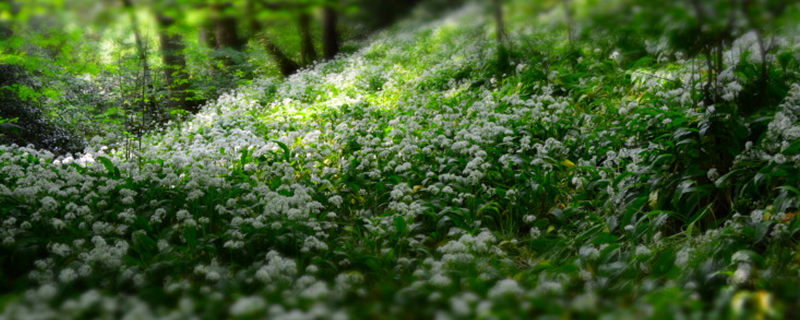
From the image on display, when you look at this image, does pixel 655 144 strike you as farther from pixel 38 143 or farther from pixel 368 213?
pixel 38 143

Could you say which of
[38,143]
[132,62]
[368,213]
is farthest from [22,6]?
[38,143]

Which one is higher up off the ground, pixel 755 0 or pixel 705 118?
pixel 755 0

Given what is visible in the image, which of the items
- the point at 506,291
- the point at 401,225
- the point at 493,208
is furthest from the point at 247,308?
the point at 493,208

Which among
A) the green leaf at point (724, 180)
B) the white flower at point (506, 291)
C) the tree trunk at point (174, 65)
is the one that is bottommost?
the green leaf at point (724, 180)

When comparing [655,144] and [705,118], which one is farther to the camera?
[655,144]

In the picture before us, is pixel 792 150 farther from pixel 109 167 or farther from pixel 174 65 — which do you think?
pixel 174 65

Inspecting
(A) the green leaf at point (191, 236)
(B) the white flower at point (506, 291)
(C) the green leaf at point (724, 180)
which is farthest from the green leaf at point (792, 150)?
(A) the green leaf at point (191, 236)

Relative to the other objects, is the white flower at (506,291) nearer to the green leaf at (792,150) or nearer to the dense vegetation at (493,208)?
the dense vegetation at (493,208)
